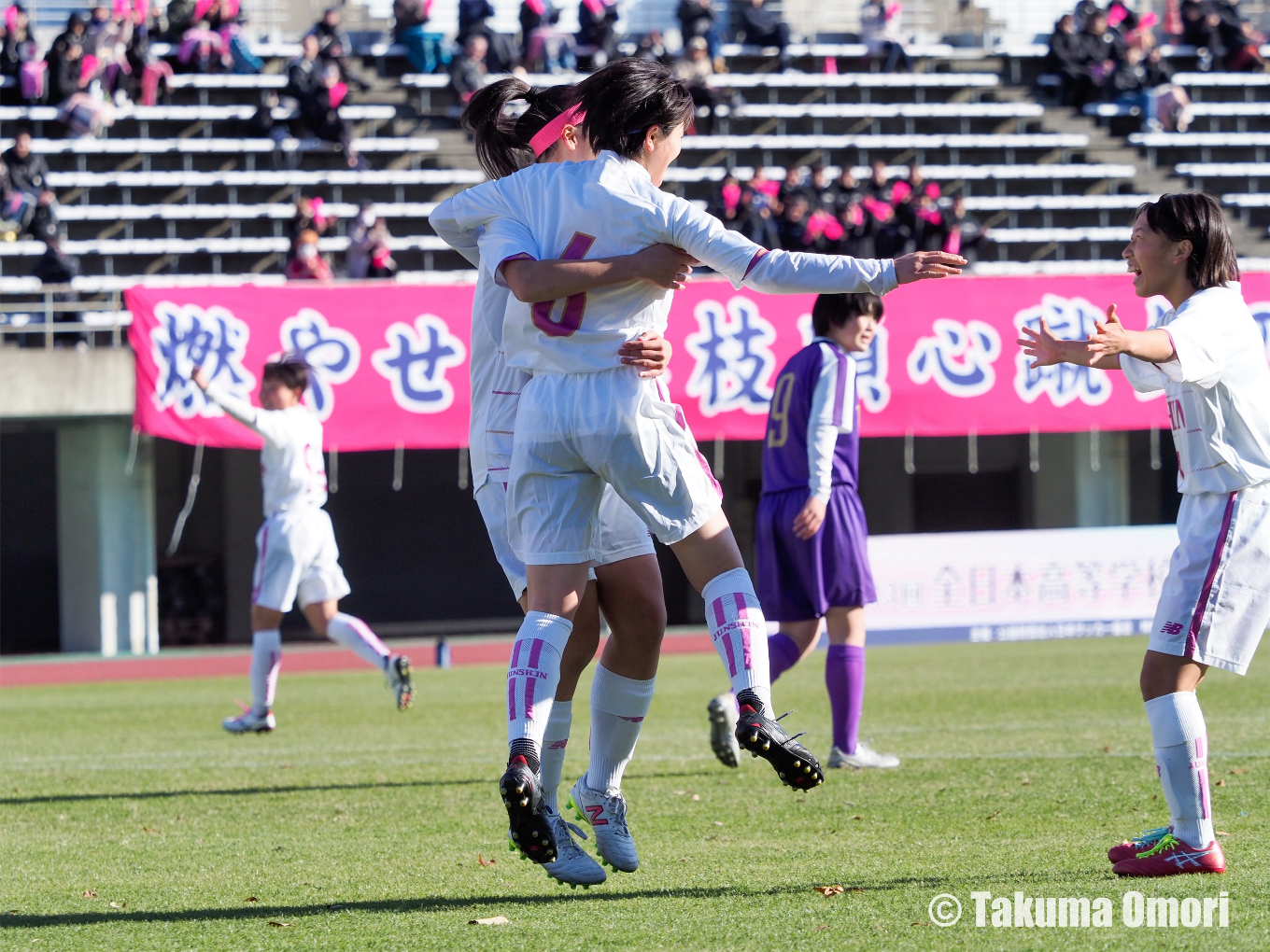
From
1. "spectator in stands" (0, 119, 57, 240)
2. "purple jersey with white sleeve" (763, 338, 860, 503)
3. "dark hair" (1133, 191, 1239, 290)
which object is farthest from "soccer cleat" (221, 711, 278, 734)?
"spectator in stands" (0, 119, 57, 240)

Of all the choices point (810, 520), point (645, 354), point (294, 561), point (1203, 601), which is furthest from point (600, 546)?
point (294, 561)

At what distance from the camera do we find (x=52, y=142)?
21125mm

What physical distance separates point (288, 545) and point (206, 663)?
8.71 meters

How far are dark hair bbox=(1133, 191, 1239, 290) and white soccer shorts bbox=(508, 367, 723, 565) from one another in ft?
4.50

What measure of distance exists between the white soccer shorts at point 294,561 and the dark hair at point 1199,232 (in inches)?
234

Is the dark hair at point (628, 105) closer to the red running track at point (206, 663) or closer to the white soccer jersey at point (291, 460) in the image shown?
the white soccer jersey at point (291, 460)

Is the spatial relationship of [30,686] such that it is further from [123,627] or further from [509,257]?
[509,257]

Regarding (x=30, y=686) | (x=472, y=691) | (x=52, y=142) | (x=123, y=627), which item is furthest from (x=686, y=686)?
(x=52, y=142)

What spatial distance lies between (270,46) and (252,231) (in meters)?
3.82

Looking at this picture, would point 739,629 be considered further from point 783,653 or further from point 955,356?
point 955,356

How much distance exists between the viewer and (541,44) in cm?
2378

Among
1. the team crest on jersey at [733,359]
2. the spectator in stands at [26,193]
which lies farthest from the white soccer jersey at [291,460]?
the spectator in stands at [26,193]

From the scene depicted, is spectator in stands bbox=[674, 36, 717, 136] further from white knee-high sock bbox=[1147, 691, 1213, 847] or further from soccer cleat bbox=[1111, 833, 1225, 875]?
soccer cleat bbox=[1111, 833, 1225, 875]

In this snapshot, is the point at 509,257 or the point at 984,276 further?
the point at 984,276
